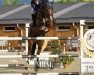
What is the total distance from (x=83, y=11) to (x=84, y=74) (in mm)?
24434

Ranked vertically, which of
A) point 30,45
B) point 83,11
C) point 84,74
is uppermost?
point 83,11

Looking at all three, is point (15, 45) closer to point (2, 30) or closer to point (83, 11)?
point (2, 30)

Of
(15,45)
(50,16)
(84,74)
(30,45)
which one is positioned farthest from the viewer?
(15,45)

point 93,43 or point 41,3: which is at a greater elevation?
point 41,3

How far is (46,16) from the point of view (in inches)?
334

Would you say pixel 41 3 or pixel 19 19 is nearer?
pixel 41 3

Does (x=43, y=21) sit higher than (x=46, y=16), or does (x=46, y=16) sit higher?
(x=46, y=16)

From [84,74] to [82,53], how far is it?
499 mm

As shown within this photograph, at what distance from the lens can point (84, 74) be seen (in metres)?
9.00

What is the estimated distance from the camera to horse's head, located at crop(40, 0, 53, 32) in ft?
27.4

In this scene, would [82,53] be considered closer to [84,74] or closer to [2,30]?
[84,74]

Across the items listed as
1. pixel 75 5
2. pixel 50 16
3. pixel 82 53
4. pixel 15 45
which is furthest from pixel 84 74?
pixel 75 5

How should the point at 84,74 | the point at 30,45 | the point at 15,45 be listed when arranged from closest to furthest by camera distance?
the point at 84,74
the point at 30,45
the point at 15,45

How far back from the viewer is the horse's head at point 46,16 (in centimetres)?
835
